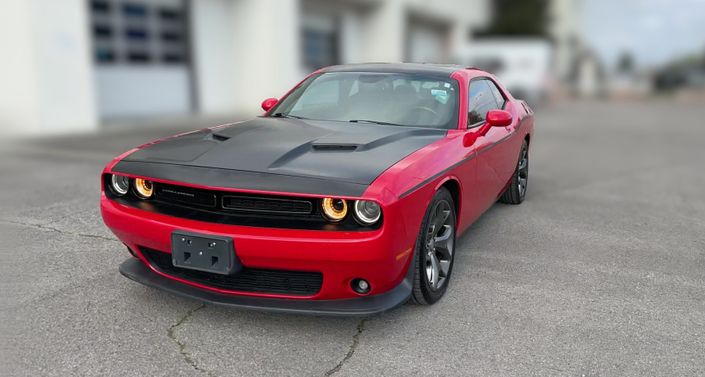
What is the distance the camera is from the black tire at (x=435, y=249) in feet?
10.3

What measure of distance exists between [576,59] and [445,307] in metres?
61.8

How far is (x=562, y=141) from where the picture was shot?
11695 mm

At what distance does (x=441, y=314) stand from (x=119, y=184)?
1934 mm

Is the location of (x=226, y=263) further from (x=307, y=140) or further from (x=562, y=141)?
(x=562, y=141)

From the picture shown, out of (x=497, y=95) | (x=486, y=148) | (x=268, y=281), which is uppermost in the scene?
(x=497, y=95)

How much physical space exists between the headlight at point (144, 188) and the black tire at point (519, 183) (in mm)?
3386

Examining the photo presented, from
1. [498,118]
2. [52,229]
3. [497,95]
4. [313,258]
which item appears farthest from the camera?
[497,95]

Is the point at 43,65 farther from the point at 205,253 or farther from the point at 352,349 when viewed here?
the point at 352,349

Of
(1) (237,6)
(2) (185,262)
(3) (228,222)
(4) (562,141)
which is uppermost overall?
(1) (237,6)

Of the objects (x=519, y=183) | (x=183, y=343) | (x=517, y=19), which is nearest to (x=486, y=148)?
(x=519, y=183)

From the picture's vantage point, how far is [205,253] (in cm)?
283

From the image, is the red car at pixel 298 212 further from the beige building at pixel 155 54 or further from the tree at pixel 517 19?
→ the tree at pixel 517 19

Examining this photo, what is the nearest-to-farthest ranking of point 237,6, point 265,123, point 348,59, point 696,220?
1. point 265,123
2. point 696,220
3. point 237,6
4. point 348,59

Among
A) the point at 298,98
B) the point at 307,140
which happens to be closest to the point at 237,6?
the point at 298,98
